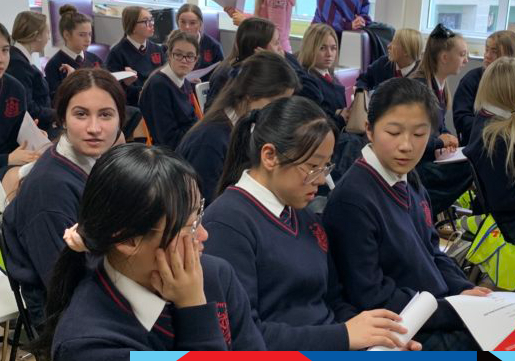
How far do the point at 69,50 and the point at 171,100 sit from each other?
1493 millimetres

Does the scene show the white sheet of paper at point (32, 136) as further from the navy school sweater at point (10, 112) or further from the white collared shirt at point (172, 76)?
the white collared shirt at point (172, 76)

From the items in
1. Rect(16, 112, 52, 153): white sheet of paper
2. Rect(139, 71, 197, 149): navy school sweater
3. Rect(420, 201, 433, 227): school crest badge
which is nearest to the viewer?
Rect(420, 201, 433, 227): school crest badge

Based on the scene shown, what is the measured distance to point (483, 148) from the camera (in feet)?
7.50

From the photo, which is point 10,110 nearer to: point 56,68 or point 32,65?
point 32,65

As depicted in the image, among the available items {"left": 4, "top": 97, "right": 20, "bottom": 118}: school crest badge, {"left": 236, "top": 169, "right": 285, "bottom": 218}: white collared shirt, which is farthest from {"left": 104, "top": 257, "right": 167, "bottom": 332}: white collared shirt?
{"left": 4, "top": 97, "right": 20, "bottom": 118}: school crest badge

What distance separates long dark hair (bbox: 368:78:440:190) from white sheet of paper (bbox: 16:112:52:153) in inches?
60.1

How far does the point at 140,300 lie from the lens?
994mm

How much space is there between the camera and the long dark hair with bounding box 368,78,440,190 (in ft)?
5.60

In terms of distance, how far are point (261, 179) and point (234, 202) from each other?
4.0 inches

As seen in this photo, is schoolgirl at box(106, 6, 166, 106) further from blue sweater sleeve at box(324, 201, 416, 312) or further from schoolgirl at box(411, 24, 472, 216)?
blue sweater sleeve at box(324, 201, 416, 312)

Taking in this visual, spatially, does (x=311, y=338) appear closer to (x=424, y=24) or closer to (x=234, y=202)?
(x=234, y=202)

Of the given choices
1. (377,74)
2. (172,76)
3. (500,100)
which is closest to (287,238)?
(500,100)

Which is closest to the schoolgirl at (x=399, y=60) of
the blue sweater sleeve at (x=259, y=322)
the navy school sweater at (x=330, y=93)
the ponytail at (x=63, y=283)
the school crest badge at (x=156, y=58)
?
the navy school sweater at (x=330, y=93)

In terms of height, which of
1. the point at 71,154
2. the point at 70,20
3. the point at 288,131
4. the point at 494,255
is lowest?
the point at 494,255
